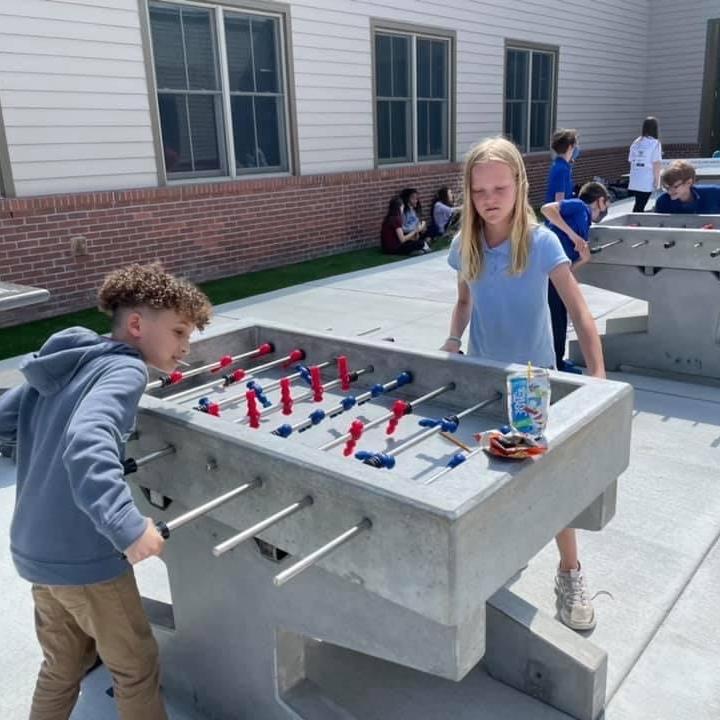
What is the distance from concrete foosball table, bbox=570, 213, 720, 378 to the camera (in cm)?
520

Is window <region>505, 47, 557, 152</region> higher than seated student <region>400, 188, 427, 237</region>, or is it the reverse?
window <region>505, 47, 557, 152</region>

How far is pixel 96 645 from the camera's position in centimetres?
207

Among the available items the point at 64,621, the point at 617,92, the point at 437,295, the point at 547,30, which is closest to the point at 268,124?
the point at 437,295

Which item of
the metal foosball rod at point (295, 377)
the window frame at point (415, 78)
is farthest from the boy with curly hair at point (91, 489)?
the window frame at point (415, 78)

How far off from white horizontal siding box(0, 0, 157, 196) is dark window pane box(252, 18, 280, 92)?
1798 mm

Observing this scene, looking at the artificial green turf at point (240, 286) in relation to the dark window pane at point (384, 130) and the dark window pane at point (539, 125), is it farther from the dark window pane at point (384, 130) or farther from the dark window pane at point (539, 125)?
the dark window pane at point (539, 125)

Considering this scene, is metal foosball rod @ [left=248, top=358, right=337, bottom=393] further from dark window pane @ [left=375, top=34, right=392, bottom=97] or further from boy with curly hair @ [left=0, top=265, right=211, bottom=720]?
dark window pane @ [left=375, top=34, right=392, bottom=97]

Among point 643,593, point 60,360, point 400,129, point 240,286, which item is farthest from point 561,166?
point 60,360

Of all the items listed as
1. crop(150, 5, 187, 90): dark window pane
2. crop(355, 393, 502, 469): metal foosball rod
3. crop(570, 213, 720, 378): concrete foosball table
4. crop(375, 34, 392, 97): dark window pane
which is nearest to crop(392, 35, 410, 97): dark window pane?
crop(375, 34, 392, 97): dark window pane

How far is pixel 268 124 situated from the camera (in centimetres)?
963

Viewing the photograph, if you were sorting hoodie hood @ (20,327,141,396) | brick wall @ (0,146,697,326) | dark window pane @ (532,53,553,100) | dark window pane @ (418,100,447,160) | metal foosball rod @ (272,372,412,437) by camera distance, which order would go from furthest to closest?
dark window pane @ (532,53,553,100)
dark window pane @ (418,100,447,160)
brick wall @ (0,146,697,326)
metal foosball rod @ (272,372,412,437)
hoodie hood @ (20,327,141,396)

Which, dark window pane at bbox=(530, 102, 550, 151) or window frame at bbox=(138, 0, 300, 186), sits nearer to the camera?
window frame at bbox=(138, 0, 300, 186)

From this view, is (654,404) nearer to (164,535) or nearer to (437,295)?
(437,295)

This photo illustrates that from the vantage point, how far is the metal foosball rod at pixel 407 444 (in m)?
2.05
